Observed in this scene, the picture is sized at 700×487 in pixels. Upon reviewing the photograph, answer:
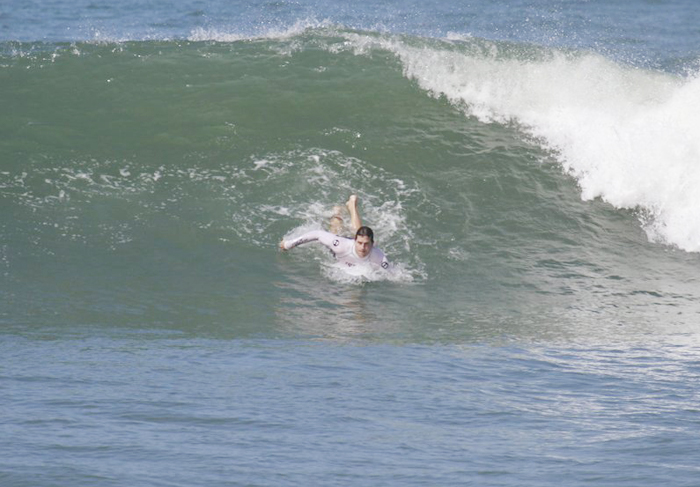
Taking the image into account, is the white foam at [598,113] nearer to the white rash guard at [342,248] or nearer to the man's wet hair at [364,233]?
the white rash guard at [342,248]

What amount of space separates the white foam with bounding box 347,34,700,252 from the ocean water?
5 cm

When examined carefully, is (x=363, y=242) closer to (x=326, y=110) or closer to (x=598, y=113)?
(x=326, y=110)

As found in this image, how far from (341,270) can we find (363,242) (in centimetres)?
50

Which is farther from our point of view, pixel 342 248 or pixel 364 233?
pixel 342 248

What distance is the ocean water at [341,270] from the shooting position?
7.01 meters

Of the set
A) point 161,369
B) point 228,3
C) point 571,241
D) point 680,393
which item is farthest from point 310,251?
point 228,3

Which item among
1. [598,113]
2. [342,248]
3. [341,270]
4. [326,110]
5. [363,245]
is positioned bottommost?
[341,270]

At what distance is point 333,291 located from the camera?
1181cm

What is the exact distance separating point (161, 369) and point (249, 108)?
27.4 feet

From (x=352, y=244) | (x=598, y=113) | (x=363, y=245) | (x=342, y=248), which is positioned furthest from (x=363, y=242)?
(x=598, y=113)

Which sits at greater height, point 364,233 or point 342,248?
point 364,233

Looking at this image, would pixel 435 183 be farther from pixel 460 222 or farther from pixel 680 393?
pixel 680 393

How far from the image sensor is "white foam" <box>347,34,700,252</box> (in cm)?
1510

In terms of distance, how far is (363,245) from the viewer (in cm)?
1204
